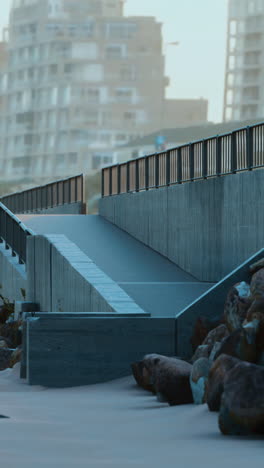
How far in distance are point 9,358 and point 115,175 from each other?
52.4ft

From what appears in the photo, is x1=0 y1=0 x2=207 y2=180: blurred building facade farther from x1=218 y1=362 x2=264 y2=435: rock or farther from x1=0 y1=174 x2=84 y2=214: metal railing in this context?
x1=218 y1=362 x2=264 y2=435: rock

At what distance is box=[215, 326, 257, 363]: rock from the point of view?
502 inches

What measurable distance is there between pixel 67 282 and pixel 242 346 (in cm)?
892

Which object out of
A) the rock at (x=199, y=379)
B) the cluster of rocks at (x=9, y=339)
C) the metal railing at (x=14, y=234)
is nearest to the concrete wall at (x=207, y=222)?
the metal railing at (x=14, y=234)

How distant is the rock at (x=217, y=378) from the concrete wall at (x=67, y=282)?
4606 millimetres

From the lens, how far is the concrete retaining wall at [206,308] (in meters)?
16.5

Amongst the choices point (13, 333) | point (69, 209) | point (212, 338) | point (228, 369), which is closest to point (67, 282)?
point (13, 333)

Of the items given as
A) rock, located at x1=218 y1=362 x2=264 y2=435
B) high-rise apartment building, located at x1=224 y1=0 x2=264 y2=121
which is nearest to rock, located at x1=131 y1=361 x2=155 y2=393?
rock, located at x1=218 y1=362 x2=264 y2=435

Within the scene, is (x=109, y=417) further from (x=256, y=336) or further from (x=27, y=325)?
(x=27, y=325)

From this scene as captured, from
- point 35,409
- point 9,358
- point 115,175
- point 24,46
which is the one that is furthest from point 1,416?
point 24,46

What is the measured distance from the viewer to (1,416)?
1266 cm

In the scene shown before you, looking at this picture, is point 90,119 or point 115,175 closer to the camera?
point 115,175

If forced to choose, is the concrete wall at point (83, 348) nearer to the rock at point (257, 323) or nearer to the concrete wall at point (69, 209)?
the rock at point (257, 323)

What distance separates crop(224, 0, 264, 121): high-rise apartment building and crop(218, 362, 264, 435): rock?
129 meters
